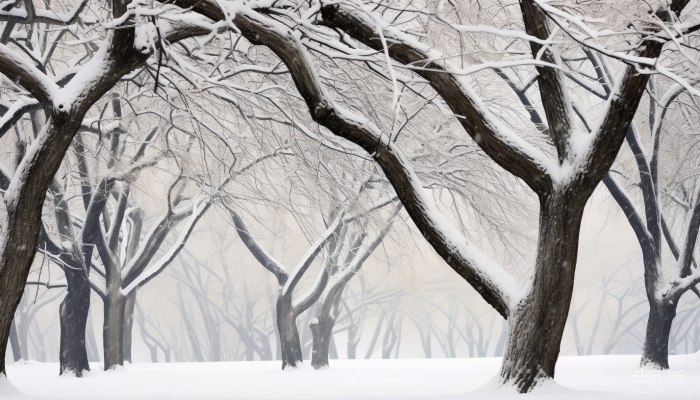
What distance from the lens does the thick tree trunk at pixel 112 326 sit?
1521cm

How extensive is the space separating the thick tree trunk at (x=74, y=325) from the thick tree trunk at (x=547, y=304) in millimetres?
8969

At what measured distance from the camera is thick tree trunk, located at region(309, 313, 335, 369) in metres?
17.7

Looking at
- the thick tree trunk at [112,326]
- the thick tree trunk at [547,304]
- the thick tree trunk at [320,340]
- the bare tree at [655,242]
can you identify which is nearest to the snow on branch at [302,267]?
the thick tree trunk at [320,340]

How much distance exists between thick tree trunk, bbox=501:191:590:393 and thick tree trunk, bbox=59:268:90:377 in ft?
29.4

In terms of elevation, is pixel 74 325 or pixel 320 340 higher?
pixel 74 325

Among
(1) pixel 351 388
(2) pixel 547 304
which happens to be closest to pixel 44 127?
(2) pixel 547 304

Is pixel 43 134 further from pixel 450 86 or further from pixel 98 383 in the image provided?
pixel 98 383

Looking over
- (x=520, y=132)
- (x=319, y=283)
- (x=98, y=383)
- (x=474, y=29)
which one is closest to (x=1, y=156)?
(x=98, y=383)

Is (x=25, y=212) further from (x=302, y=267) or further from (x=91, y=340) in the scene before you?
(x=91, y=340)

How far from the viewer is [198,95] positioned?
424 inches

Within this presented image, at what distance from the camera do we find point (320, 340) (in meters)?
17.8

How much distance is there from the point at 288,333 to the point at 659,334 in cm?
736

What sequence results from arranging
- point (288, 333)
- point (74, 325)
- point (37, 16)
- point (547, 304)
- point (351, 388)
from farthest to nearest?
point (288, 333)
point (74, 325)
point (351, 388)
point (37, 16)
point (547, 304)

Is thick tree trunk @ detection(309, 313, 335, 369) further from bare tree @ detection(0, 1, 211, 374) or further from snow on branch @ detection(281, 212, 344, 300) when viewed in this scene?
bare tree @ detection(0, 1, 211, 374)
